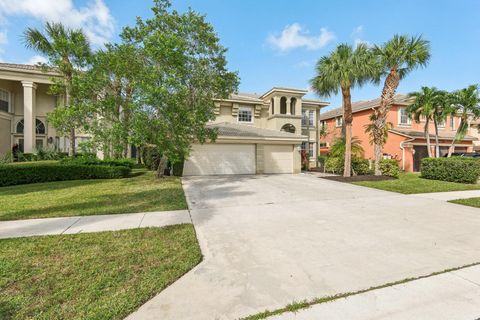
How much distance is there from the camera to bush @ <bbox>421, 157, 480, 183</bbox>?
12.5 metres

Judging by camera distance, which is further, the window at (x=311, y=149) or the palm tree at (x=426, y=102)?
the window at (x=311, y=149)

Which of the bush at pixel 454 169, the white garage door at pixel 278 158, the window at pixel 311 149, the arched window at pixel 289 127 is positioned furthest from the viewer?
the window at pixel 311 149

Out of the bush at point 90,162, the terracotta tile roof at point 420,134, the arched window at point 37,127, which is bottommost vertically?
the bush at point 90,162

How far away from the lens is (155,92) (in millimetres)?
8875

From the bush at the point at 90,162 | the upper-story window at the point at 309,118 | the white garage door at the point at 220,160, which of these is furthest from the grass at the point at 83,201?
the upper-story window at the point at 309,118

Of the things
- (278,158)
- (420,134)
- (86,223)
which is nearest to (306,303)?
(86,223)

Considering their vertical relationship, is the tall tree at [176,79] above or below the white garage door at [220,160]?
above

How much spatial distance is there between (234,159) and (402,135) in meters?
14.2

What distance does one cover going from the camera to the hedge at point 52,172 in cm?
1056

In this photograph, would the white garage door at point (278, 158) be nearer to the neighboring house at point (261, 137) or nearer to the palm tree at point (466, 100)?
the neighboring house at point (261, 137)

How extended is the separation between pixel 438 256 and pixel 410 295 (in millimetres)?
1574

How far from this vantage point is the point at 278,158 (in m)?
16.9

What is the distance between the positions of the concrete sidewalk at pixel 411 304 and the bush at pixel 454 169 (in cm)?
1321

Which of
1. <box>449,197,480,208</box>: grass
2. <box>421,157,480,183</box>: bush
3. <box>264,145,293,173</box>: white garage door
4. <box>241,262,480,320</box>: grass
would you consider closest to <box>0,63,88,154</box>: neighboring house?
<box>264,145,293,173</box>: white garage door
